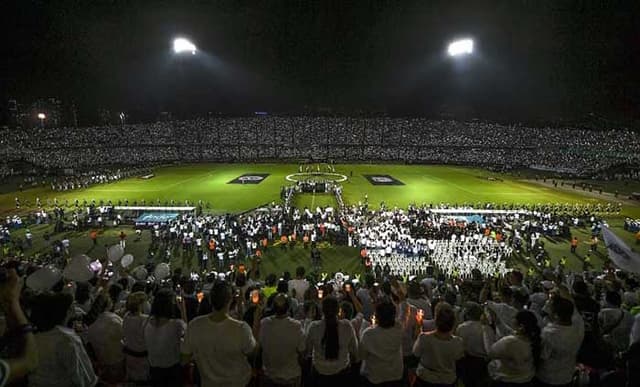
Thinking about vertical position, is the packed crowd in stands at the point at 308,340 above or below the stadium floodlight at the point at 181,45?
below

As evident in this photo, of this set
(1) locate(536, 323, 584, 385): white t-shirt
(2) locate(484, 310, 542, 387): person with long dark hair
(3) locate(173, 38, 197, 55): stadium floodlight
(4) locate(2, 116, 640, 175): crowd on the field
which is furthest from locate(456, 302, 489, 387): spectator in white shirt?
(4) locate(2, 116, 640, 175): crowd on the field

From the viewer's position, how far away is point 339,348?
499 cm

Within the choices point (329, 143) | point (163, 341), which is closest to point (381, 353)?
point (163, 341)

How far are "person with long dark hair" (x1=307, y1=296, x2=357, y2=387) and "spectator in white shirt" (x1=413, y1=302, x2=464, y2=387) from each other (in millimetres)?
893

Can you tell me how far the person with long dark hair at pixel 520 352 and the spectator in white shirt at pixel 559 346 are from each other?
11 centimetres

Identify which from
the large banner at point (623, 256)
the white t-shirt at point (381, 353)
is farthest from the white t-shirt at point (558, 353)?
the large banner at point (623, 256)

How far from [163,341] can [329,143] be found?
299 feet

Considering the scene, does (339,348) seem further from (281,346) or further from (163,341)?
(163,341)

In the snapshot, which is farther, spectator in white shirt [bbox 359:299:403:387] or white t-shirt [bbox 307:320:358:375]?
white t-shirt [bbox 307:320:358:375]

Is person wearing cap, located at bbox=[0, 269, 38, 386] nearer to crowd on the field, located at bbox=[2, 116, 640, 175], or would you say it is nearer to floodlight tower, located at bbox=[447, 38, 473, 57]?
floodlight tower, located at bbox=[447, 38, 473, 57]

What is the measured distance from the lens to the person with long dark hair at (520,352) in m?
4.81

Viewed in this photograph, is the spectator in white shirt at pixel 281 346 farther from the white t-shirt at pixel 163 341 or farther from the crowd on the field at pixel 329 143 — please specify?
the crowd on the field at pixel 329 143

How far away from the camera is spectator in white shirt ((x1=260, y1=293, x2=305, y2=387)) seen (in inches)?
192

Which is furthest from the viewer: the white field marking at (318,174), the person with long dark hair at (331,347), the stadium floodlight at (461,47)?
the stadium floodlight at (461,47)
